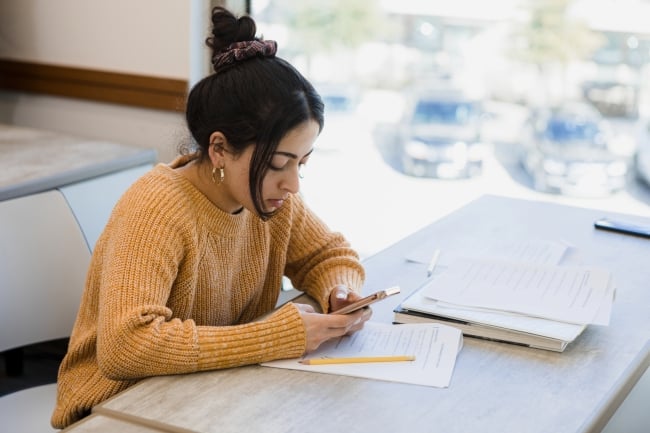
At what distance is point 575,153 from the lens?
2.56m

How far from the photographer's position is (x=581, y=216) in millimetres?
2150

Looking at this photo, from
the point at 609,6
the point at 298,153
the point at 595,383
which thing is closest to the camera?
the point at 595,383

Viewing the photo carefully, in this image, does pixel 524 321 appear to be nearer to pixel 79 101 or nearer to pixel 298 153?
pixel 298 153

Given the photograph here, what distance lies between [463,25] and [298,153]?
1.27 metres

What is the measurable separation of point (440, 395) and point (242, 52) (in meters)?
0.63

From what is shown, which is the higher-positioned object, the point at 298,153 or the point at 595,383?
the point at 298,153

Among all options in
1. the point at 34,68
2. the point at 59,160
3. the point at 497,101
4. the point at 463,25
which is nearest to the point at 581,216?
the point at 497,101

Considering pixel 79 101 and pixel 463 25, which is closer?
pixel 463 25

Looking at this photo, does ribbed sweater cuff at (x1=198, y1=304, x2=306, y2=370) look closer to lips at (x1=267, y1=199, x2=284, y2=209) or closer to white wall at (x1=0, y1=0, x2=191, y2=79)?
lips at (x1=267, y1=199, x2=284, y2=209)

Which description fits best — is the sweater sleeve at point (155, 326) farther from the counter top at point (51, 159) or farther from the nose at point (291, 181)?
the counter top at point (51, 159)

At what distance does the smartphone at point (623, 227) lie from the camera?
6.59 ft

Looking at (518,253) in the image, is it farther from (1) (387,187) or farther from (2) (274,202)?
(1) (387,187)

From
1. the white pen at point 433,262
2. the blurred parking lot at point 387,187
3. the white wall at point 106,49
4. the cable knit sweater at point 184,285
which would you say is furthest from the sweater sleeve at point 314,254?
the white wall at point 106,49

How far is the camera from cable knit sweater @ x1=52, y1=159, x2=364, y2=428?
1.32m
